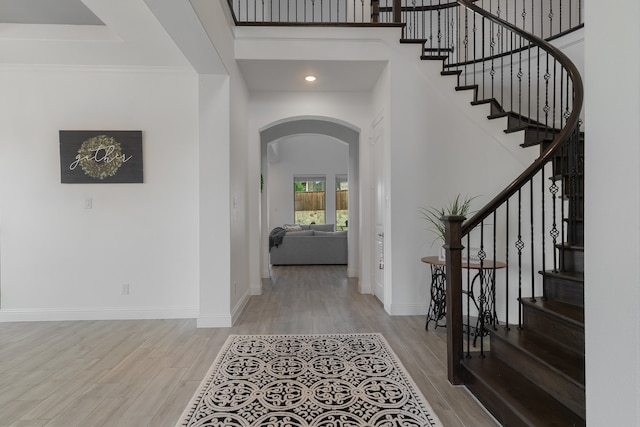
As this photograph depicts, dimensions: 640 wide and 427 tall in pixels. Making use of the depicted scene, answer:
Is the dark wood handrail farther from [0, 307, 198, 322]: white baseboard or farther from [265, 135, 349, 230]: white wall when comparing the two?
[265, 135, 349, 230]: white wall

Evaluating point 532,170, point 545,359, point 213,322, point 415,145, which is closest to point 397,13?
point 415,145

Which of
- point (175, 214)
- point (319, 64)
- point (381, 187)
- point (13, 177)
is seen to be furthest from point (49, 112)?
point (381, 187)

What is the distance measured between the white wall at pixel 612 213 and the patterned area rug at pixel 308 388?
101 cm

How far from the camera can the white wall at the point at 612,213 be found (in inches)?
39.5

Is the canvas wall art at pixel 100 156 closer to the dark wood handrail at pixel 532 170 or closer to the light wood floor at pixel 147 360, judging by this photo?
the light wood floor at pixel 147 360

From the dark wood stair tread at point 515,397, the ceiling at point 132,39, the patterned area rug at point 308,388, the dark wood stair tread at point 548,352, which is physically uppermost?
the ceiling at point 132,39

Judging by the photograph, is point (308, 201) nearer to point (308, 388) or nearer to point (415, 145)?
point (415, 145)

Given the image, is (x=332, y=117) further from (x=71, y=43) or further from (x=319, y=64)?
(x=71, y=43)

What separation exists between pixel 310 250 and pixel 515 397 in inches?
228

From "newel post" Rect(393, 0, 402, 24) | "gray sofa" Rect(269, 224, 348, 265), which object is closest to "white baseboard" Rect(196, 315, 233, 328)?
"newel post" Rect(393, 0, 402, 24)

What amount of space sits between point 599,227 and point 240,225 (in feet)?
11.5

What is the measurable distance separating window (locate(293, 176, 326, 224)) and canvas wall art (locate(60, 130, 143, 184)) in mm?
8244

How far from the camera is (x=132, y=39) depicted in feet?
10.5

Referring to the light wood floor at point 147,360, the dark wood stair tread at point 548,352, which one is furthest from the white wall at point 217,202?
the dark wood stair tread at point 548,352
